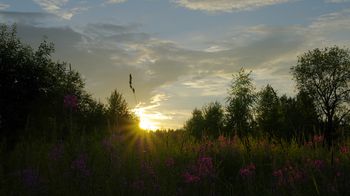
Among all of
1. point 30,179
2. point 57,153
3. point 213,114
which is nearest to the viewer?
point 30,179

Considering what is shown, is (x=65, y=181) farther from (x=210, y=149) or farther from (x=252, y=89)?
(x=252, y=89)

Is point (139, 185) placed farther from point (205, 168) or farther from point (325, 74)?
point (325, 74)

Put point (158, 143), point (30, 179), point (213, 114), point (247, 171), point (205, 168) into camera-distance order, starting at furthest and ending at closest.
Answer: point (213, 114) → point (158, 143) → point (30, 179) → point (247, 171) → point (205, 168)

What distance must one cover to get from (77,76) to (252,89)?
2169 centimetres

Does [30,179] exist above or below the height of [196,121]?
below

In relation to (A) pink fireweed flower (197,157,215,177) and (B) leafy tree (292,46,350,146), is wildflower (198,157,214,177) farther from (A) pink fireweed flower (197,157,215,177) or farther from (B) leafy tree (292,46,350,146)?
(B) leafy tree (292,46,350,146)

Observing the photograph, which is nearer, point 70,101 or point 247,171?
point 70,101

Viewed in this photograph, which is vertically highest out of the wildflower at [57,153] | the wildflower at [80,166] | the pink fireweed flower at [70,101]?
the pink fireweed flower at [70,101]

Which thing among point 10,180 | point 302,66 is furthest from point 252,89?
point 10,180

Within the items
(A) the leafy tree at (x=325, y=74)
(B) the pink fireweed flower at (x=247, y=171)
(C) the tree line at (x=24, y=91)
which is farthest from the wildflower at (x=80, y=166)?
(A) the leafy tree at (x=325, y=74)

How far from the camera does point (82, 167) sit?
5.85m

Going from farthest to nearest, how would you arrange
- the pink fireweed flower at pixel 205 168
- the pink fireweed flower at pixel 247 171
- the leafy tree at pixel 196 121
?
1. the leafy tree at pixel 196 121
2. the pink fireweed flower at pixel 247 171
3. the pink fireweed flower at pixel 205 168

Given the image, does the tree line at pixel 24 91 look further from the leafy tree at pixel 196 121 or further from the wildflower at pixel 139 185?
the leafy tree at pixel 196 121

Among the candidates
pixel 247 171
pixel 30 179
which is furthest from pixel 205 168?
pixel 30 179
